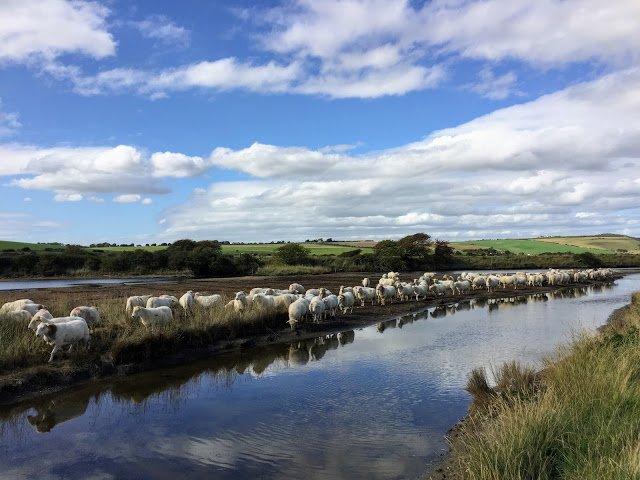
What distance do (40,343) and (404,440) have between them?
457 inches

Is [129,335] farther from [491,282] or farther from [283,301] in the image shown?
[491,282]

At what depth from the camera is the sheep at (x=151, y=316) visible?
19719 millimetres

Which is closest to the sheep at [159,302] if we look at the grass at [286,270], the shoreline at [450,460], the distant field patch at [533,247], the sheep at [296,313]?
the sheep at [296,313]

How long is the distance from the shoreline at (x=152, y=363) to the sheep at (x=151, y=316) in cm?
134

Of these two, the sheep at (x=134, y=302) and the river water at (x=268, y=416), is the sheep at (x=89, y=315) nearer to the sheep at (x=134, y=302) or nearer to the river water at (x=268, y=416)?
the sheep at (x=134, y=302)

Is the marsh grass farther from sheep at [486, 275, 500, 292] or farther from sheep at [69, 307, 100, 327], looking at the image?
sheep at [486, 275, 500, 292]

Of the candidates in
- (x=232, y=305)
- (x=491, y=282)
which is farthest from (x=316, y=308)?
(x=491, y=282)

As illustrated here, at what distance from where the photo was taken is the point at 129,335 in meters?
18.5

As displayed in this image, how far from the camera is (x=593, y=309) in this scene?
33.8 m

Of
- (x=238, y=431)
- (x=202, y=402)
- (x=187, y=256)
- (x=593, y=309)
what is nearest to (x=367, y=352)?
(x=202, y=402)

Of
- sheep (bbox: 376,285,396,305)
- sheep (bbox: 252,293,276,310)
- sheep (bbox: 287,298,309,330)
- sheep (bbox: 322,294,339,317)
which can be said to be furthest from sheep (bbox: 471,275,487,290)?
sheep (bbox: 287,298,309,330)

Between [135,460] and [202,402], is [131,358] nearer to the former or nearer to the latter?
[202,402]

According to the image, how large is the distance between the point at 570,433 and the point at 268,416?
7150mm

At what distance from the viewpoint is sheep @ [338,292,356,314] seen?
2989 centimetres
